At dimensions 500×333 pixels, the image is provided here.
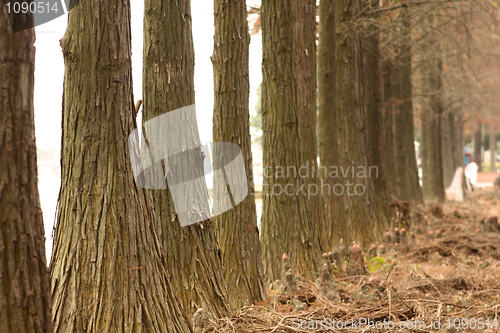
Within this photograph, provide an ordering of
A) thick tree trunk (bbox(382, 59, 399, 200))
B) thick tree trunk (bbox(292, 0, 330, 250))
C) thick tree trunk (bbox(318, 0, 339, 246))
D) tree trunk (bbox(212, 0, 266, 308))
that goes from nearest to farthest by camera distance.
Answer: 1. tree trunk (bbox(212, 0, 266, 308))
2. thick tree trunk (bbox(292, 0, 330, 250))
3. thick tree trunk (bbox(318, 0, 339, 246))
4. thick tree trunk (bbox(382, 59, 399, 200))

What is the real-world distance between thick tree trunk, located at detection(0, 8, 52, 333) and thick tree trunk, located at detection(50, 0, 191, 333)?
79 cm

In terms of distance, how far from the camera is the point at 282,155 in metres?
5.84

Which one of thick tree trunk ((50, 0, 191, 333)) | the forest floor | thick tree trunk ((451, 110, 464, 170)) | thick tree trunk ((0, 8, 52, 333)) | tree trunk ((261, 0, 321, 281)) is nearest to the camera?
thick tree trunk ((0, 8, 52, 333))

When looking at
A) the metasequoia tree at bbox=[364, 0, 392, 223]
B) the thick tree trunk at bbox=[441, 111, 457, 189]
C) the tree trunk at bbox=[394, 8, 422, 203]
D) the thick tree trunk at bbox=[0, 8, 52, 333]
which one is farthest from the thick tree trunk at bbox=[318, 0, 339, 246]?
the thick tree trunk at bbox=[441, 111, 457, 189]

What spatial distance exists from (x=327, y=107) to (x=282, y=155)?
2594 millimetres

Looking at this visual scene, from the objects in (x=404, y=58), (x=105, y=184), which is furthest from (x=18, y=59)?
(x=404, y=58)

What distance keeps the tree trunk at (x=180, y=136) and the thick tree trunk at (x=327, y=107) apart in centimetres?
438

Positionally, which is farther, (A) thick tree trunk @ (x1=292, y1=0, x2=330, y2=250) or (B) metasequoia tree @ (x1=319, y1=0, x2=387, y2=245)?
(B) metasequoia tree @ (x1=319, y1=0, x2=387, y2=245)

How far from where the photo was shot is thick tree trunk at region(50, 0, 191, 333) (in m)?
2.73

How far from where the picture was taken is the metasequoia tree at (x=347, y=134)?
8039mm

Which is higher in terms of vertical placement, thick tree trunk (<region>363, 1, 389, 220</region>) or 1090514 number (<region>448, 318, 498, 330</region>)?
thick tree trunk (<region>363, 1, 389, 220</region>)

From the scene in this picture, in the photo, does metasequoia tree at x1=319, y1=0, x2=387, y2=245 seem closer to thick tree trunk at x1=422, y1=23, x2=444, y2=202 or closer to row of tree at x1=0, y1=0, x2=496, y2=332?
row of tree at x1=0, y1=0, x2=496, y2=332

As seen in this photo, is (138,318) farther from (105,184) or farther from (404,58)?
(404,58)

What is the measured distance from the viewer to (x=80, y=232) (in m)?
2.78
